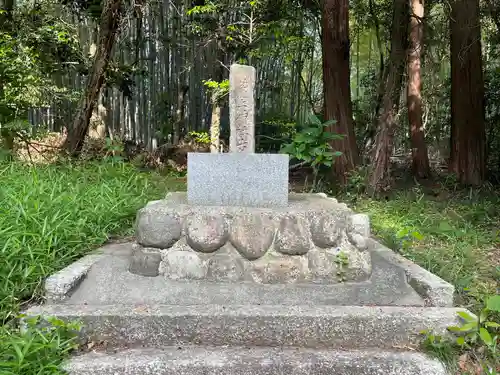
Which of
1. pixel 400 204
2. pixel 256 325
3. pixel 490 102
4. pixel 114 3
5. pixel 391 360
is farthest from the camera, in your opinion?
pixel 490 102

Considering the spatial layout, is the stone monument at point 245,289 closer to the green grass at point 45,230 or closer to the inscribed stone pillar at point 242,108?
the inscribed stone pillar at point 242,108

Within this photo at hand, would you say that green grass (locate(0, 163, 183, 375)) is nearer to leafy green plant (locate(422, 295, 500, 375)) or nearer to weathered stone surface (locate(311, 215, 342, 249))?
weathered stone surface (locate(311, 215, 342, 249))

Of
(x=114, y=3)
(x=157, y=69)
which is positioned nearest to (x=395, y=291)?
(x=114, y=3)

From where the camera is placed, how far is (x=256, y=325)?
6.75 feet

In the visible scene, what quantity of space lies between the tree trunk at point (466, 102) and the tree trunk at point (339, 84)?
1395mm

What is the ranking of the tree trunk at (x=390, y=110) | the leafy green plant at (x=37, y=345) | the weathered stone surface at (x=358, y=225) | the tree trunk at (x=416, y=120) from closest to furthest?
the leafy green plant at (x=37, y=345) → the weathered stone surface at (x=358, y=225) → the tree trunk at (x=390, y=110) → the tree trunk at (x=416, y=120)

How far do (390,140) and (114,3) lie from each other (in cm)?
392

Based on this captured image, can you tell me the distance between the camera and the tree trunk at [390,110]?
5.14m

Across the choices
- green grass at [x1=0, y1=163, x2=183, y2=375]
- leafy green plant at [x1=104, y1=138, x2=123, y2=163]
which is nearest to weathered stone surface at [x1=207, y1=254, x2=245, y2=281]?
green grass at [x1=0, y1=163, x2=183, y2=375]

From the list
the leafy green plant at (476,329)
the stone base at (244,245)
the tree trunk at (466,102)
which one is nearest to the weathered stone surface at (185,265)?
the stone base at (244,245)

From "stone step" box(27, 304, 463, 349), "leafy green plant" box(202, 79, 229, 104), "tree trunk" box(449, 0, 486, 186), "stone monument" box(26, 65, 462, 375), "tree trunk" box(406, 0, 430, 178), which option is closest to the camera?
"stone monument" box(26, 65, 462, 375)

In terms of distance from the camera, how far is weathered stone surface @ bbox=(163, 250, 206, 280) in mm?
2465

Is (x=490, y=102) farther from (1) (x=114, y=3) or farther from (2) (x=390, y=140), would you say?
(1) (x=114, y=3)

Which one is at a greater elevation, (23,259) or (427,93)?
(427,93)
